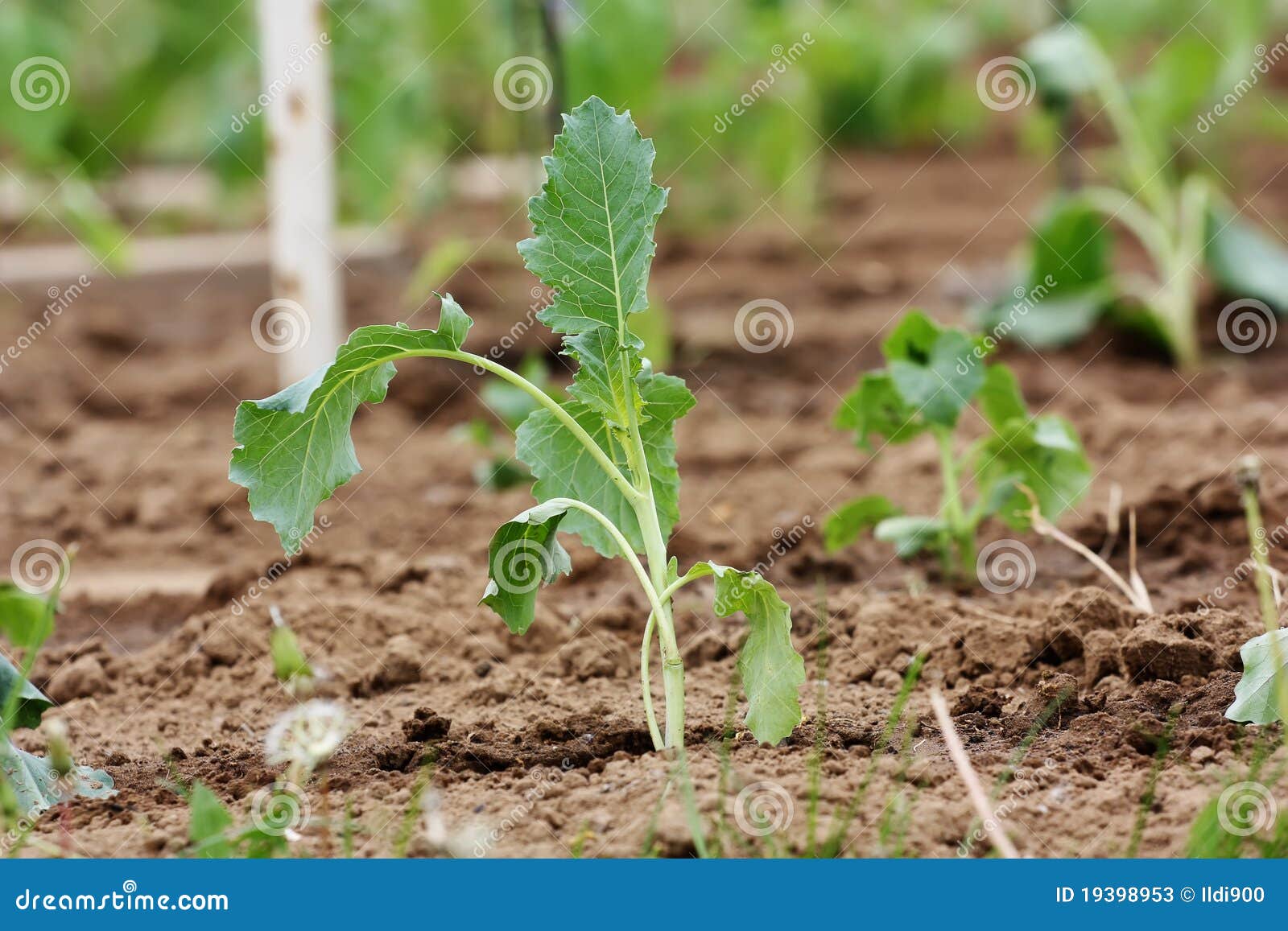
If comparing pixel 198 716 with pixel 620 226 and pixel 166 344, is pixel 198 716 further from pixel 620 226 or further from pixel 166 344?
pixel 166 344

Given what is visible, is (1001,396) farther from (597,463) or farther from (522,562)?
(522,562)

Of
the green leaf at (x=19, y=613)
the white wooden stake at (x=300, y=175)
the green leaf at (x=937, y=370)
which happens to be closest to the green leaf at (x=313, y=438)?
the green leaf at (x=19, y=613)

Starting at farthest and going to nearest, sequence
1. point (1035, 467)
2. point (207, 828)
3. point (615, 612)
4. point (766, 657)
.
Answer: point (615, 612) < point (1035, 467) < point (766, 657) < point (207, 828)

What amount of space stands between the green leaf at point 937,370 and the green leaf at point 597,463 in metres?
0.44

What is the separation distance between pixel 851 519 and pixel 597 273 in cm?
78

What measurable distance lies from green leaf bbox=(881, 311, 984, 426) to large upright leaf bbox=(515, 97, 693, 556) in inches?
18.3

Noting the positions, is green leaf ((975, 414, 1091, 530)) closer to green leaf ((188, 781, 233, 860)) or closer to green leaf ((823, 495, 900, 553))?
green leaf ((823, 495, 900, 553))

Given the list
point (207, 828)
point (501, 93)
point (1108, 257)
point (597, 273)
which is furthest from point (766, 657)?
point (501, 93)

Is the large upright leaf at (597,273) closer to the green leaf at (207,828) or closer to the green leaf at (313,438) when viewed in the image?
the green leaf at (313,438)

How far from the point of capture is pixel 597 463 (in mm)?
1674

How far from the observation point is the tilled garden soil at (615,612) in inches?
57.5

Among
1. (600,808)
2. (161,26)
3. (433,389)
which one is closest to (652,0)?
(433,389)

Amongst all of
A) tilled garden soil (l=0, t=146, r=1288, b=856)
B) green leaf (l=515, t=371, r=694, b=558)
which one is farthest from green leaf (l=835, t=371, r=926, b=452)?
green leaf (l=515, t=371, r=694, b=558)

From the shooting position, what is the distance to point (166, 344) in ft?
13.6
